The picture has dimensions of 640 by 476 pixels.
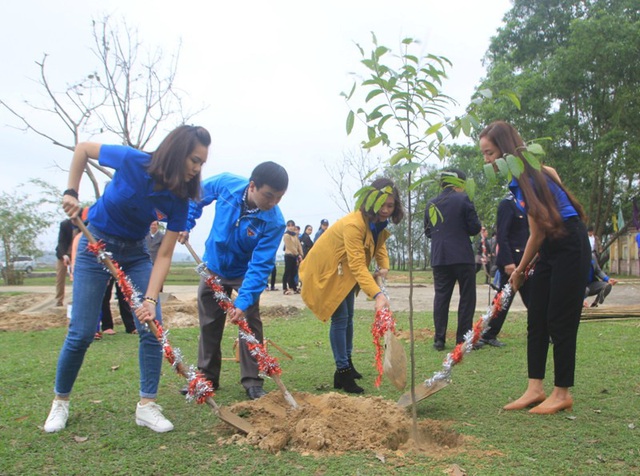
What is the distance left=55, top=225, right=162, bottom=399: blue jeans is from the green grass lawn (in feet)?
1.08

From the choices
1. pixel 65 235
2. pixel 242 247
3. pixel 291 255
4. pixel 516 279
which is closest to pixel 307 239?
pixel 291 255

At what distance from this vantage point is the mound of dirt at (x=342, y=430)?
3055mm

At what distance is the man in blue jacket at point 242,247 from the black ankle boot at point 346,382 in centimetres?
64

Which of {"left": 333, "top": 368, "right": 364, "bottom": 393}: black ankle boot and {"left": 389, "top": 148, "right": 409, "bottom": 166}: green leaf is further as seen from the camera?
{"left": 333, "top": 368, "right": 364, "bottom": 393}: black ankle boot

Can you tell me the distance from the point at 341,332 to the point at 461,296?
7.30 ft

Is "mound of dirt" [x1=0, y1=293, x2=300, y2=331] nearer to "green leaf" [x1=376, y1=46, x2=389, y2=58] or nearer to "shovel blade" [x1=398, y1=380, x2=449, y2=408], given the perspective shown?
"shovel blade" [x1=398, y1=380, x2=449, y2=408]

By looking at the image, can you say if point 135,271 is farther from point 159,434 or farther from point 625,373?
point 625,373

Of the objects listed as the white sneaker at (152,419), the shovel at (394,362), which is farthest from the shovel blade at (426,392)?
the white sneaker at (152,419)

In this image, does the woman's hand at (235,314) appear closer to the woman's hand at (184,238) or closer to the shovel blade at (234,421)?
the shovel blade at (234,421)

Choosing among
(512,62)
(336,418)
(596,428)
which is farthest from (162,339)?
(512,62)

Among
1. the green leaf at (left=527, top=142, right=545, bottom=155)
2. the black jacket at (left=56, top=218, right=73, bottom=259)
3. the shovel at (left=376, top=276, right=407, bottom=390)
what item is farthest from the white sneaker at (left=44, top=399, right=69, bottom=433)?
the black jacket at (left=56, top=218, right=73, bottom=259)

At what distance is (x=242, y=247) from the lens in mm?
4246

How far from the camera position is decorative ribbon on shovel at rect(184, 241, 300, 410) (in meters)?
3.71

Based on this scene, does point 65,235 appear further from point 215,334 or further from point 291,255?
point 291,255
